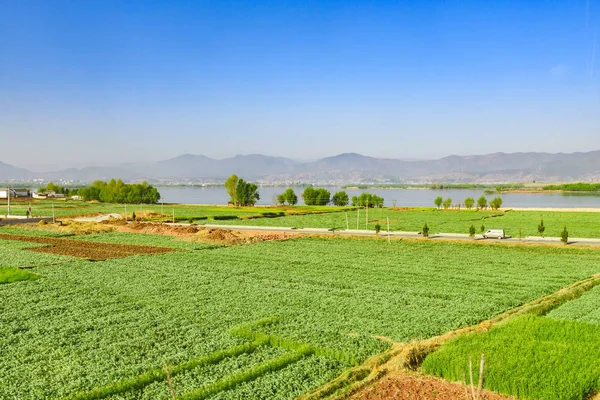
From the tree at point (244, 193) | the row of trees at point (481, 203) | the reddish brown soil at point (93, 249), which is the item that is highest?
the tree at point (244, 193)

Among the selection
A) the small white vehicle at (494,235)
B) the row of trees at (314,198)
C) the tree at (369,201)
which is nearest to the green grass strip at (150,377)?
the small white vehicle at (494,235)

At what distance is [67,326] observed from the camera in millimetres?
17016

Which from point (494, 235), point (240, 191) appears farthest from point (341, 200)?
point (494, 235)

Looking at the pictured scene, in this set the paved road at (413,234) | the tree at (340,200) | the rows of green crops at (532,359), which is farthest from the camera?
the tree at (340,200)

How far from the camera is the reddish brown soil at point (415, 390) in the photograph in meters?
11.7

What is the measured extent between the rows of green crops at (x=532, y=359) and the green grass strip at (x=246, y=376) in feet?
11.8

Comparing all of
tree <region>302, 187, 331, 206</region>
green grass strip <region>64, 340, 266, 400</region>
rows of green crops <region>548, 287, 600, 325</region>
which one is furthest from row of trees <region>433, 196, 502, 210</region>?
green grass strip <region>64, 340, 266, 400</region>

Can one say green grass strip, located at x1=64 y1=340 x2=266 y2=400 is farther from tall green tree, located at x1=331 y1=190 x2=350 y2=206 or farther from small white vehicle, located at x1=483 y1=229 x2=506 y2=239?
tall green tree, located at x1=331 y1=190 x2=350 y2=206

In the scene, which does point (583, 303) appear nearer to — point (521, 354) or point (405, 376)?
point (521, 354)

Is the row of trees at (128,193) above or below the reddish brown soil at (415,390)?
above

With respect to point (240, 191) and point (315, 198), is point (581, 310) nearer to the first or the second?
point (240, 191)

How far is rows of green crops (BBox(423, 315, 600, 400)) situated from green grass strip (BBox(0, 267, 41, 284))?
21.8 metres

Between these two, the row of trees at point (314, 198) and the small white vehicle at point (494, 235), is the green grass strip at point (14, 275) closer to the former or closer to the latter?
the small white vehicle at point (494, 235)

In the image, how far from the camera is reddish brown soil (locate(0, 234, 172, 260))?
117 ft
